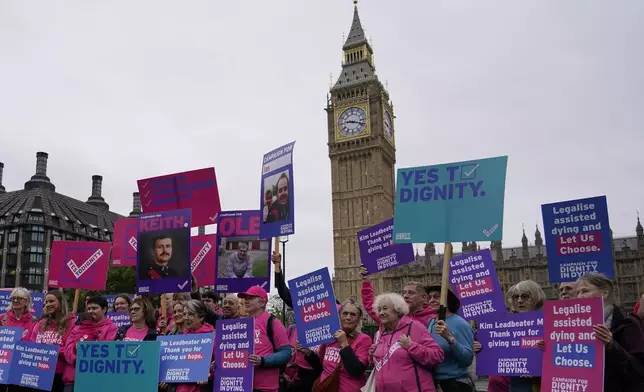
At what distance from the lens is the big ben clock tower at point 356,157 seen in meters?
61.0

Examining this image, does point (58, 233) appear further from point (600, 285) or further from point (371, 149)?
point (600, 285)

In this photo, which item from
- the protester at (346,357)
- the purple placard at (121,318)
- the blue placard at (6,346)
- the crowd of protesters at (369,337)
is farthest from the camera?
the purple placard at (121,318)

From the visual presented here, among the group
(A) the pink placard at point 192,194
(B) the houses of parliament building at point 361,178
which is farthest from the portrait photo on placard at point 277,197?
(B) the houses of parliament building at point 361,178

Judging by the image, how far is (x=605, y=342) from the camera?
3.56 meters

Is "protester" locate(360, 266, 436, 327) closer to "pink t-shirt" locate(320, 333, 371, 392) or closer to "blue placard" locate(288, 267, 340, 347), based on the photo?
"pink t-shirt" locate(320, 333, 371, 392)

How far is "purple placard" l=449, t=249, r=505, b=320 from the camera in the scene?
20.5 feet

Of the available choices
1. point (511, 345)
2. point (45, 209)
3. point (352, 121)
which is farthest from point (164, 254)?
point (45, 209)

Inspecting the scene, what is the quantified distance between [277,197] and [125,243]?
3.80 m

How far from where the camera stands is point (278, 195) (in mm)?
7324

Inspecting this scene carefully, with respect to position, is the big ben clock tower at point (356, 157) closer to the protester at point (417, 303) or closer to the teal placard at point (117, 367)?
the teal placard at point (117, 367)

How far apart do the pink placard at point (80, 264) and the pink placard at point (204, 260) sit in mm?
1304

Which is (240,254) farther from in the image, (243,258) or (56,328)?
(56,328)

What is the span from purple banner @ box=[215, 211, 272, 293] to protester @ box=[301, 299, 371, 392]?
281 centimetres

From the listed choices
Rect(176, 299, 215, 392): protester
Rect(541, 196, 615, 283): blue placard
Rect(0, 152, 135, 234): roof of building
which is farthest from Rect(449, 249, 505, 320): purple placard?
Rect(0, 152, 135, 234): roof of building
